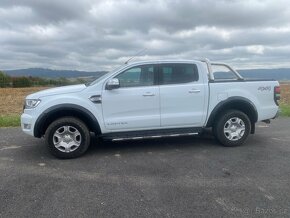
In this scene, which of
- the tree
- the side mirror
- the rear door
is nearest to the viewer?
the side mirror

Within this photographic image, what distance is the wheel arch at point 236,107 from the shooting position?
702cm

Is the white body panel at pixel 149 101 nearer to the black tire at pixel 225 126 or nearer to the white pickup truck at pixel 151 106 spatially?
the white pickup truck at pixel 151 106

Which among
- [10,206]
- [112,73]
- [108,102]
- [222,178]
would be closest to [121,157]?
[108,102]

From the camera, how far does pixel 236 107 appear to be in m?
7.28

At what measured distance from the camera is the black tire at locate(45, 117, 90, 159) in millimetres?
6359

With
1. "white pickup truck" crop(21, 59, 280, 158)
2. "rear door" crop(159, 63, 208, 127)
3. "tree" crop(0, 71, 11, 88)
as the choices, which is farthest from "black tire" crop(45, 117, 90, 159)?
"tree" crop(0, 71, 11, 88)

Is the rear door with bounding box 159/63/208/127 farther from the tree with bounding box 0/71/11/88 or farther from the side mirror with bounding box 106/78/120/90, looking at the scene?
the tree with bounding box 0/71/11/88

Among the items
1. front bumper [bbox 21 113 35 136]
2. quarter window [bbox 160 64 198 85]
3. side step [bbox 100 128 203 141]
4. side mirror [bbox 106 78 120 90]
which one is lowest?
side step [bbox 100 128 203 141]

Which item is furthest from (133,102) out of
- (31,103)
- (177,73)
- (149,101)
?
(31,103)

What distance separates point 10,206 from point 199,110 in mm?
3935

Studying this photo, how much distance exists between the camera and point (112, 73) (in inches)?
265

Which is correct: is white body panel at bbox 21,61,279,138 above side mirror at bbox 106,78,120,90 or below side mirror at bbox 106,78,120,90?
below

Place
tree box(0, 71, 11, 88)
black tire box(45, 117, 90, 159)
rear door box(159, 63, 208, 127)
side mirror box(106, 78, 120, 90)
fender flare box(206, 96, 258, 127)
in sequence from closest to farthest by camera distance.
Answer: black tire box(45, 117, 90, 159)
side mirror box(106, 78, 120, 90)
rear door box(159, 63, 208, 127)
fender flare box(206, 96, 258, 127)
tree box(0, 71, 11, 88)

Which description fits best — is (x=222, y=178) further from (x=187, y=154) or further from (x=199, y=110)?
(x=199, y=110)
